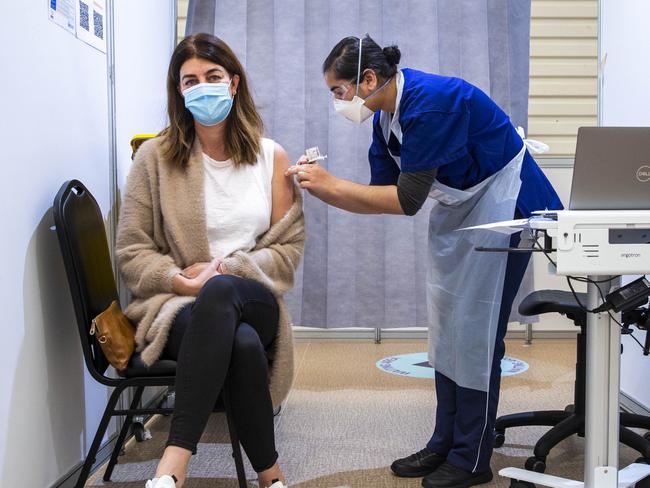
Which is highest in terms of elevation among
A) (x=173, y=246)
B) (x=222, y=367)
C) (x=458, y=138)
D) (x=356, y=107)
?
(x=356, y=107)

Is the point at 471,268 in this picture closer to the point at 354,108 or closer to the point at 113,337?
the point at 354,108

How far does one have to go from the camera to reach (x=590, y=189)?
1450 mm

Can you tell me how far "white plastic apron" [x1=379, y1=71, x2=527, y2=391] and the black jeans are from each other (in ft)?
1.89

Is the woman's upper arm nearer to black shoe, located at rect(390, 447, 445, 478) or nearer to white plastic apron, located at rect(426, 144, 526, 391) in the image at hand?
white plastic apron, located at rect(426, 144, 526, 391)

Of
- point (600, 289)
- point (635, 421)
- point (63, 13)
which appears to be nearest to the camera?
point (600, 289)

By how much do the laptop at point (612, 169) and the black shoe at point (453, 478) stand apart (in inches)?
33.4

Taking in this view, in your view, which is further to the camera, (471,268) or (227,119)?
(227,119)

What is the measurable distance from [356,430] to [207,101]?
1.23m

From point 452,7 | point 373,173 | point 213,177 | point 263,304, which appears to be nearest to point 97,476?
point 263,304

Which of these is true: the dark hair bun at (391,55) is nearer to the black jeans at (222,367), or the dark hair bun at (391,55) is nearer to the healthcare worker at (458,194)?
the healthcare worker at (458,194)

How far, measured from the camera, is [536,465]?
190 centimetres

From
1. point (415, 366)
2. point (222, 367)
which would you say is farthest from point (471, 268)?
point (415, 366)

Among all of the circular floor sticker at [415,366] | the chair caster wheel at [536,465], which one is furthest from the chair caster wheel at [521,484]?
the circular floor sticker at [415,366]

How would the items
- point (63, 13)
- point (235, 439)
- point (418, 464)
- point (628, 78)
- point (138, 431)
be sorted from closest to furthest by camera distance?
point (235, 439) < point (63, 13) < point (418, 464) < point (138, 431) < point (628, 78)
